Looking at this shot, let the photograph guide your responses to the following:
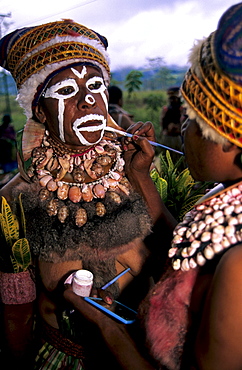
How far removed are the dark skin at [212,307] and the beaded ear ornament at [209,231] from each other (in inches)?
2.2

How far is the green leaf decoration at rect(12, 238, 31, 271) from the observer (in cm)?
186

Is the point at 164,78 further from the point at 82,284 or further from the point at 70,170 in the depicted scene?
the point at 82,284

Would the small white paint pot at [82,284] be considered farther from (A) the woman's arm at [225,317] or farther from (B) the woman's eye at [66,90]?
(B) the woman's eye at [66,90]

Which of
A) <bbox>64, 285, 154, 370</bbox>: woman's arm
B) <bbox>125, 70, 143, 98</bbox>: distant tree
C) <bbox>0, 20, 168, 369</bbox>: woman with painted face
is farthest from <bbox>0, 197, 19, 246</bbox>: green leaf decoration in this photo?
<bbox>125, 70, 143, 98</bbox>: distant tree

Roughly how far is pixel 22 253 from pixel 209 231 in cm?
109

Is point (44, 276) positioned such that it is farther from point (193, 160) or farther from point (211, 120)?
point (211, 120)

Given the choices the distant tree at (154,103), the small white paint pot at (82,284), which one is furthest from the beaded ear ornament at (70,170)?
the distant tree at (154,103)

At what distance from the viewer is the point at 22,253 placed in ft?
6.24

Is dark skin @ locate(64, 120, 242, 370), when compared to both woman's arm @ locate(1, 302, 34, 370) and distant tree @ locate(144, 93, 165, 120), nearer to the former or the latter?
woman's arm @ locate(1, 302, 34, 370)

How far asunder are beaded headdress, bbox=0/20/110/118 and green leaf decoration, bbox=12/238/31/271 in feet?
2.62

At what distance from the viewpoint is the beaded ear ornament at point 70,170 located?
6.37 ft

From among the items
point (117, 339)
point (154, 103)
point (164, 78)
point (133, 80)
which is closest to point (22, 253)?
point (117, 339)

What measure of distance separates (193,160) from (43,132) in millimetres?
1087

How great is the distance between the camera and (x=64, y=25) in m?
1.91
